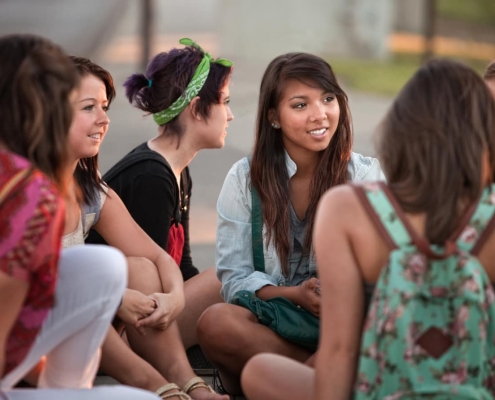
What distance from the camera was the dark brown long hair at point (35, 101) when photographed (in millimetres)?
2365

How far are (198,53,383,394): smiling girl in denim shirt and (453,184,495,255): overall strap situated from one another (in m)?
1.27

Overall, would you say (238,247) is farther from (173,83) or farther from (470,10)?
(470,10)

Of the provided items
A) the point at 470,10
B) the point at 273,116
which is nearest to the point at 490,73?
the point at 273,116

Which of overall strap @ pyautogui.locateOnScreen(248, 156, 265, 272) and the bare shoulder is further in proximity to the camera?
overall strap @ pyautogui.locateOnScreen(248, 156, 265, 272)

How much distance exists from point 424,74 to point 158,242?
172 centimetres

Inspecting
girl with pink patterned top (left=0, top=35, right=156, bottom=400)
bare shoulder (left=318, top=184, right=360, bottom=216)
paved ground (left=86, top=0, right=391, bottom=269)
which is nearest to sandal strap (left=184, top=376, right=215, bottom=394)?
girl with pink patterned top (left=0, top=35, right=156, bottom=400)

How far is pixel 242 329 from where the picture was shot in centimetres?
350

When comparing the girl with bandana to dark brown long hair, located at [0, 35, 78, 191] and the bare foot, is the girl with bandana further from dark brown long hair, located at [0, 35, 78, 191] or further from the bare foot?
dark brown long hair, located at [0, 35, 78, 191]

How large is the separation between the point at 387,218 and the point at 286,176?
1.52m

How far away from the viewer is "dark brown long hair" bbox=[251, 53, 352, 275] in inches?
148

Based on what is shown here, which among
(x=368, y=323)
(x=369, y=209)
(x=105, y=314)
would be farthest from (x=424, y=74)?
(x=105, y=314)

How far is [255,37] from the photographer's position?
16812 mm

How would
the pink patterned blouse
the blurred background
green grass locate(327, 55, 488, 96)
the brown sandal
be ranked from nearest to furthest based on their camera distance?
the pink patterned blouse, the brown sandal, the blurred background, green grass locate(327, 55, 488, 96)

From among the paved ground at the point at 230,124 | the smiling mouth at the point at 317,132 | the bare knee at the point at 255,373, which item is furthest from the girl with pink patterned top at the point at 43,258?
the paved ground at the point at 230,124
